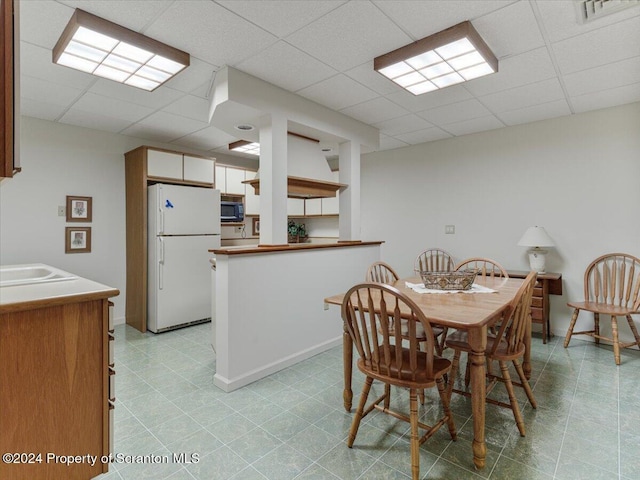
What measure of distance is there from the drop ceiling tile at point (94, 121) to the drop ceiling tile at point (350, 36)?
2.57 m

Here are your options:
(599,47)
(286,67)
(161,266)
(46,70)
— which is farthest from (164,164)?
(599,47)

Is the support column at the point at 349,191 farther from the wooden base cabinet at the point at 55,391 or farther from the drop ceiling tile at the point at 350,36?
the wooden base cabinet at the point at 55,391

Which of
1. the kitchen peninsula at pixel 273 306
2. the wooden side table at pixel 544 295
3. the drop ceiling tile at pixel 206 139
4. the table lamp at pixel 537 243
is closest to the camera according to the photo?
the kitchen peninsula at pixel 273 306

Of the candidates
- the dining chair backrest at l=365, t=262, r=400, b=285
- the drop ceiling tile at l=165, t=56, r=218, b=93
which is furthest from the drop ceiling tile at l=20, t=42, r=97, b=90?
the dining chair backrest at l=365, t=262, r=400, b=285

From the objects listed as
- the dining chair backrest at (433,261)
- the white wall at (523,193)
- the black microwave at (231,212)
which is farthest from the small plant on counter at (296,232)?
the dining chair backrest at (433,261)

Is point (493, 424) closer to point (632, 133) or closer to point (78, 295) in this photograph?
point (78, 295)

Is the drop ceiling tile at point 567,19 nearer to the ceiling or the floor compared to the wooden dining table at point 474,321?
nearer to the ceiling

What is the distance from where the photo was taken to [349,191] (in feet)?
12.6

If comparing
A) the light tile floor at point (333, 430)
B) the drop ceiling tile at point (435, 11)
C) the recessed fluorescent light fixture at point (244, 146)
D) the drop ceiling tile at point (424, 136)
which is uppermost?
the drop ceiling tile at point (424, 136)

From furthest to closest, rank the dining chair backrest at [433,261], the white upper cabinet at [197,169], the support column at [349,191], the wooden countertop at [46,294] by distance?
the dining chair backrest at [433,261], the white upper cabinet at [197,169], the support column at [349,191], the wooden countertop at [46,294]

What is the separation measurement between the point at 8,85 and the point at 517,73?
10.5 ft

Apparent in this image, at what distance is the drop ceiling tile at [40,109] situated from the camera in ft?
10.6

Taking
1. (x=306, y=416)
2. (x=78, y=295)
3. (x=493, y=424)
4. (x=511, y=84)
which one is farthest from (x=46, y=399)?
(x=511, y=84)

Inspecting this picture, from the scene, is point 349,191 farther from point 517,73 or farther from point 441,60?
point 517,73
